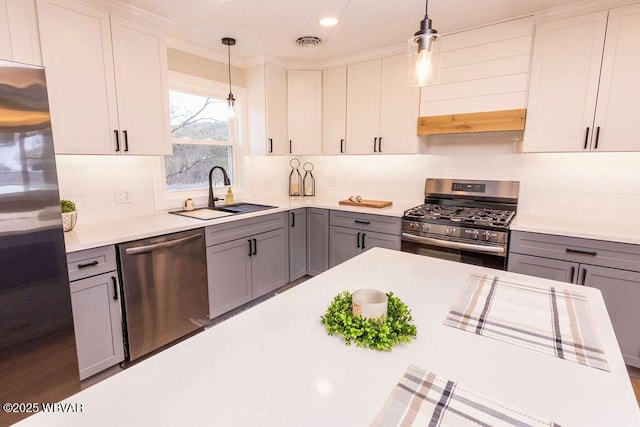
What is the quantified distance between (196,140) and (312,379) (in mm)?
2862

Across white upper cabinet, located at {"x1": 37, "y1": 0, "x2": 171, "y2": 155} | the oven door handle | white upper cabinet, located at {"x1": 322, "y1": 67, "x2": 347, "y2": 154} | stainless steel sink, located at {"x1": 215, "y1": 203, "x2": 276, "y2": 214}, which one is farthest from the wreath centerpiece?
white upper cabinet, located at {"x1": 322, "y1": 67, "x2": 347, "y2": 154}

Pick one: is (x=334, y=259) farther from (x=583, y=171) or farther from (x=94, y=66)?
(x=94, y=66)

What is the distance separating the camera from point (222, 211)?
304cm

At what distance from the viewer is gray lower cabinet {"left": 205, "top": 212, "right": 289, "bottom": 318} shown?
2.64 meters

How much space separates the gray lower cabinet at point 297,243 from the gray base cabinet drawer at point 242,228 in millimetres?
143

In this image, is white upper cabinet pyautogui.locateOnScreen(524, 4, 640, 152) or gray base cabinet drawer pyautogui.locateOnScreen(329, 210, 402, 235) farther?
gray base cabinet drawer pyautogui.locateOnScreen(329, 210, 402, 235)

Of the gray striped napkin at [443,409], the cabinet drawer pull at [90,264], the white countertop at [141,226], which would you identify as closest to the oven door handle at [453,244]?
the white countertop at [141,226]

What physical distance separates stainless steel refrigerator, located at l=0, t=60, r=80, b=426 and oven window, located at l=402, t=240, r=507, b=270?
2379 mm

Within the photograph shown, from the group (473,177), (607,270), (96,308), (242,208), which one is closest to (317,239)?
(242,208)

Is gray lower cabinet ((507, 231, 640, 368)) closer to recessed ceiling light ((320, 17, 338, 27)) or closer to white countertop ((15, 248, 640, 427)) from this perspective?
white countertop ((15, 248, 640, 427))

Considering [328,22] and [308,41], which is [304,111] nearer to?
[308,41]

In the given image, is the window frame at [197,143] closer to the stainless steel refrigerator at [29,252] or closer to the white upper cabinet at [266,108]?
the white upper cabinet at [266,108]

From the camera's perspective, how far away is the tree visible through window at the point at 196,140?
118 inches

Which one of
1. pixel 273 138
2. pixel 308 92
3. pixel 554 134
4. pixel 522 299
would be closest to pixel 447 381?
pixel 522 299
